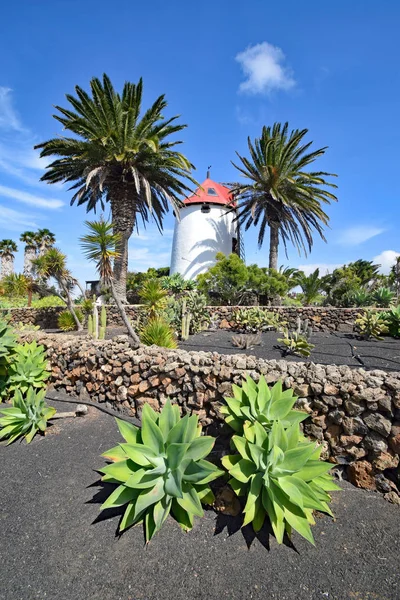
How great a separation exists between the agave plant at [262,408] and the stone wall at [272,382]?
394 mm

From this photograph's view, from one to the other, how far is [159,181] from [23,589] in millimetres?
18044

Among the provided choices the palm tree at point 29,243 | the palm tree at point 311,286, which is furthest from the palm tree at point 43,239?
the palm tree at point 311,286

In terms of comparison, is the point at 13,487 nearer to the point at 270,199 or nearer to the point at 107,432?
the point at 107,432

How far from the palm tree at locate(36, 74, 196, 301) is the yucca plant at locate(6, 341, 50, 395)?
10335 millimetres

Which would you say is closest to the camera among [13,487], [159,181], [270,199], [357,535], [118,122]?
[357,535]

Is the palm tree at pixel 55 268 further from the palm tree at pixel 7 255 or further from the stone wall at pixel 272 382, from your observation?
the palm tree at pixel 7 255

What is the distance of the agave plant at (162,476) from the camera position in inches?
97.0

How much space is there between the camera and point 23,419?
3.91m

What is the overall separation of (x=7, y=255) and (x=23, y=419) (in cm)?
3218

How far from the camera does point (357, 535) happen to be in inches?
98.5

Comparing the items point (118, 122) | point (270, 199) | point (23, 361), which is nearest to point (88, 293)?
point (118, 122)

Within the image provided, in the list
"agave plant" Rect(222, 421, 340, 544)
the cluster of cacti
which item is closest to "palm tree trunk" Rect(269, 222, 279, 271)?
the cluster of cacti

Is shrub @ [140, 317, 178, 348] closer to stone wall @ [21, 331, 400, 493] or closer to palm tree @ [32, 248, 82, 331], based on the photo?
stone wall @ [21, 331, 400, 493]

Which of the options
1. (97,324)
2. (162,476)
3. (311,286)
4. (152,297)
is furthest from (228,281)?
(162,476)
